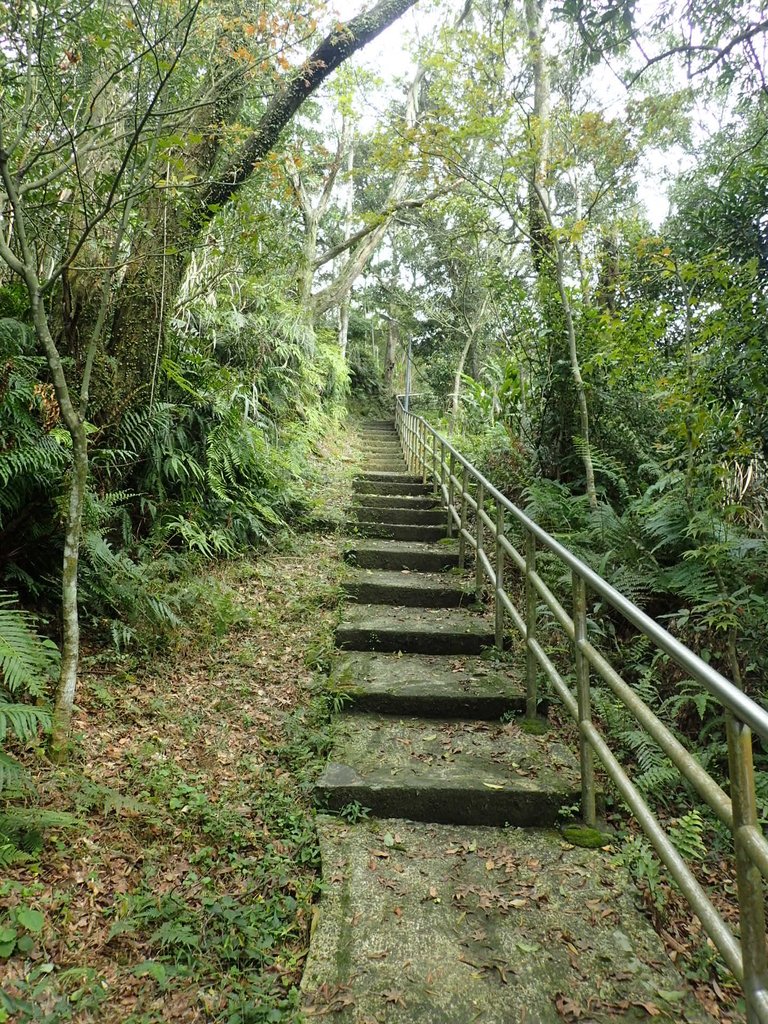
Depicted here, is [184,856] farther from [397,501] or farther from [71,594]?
[397,501]

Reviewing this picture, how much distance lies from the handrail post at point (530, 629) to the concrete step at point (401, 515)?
11.8 feet

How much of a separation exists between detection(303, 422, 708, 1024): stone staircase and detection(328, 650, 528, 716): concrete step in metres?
0.01

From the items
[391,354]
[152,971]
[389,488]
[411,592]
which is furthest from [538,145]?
[391,354]

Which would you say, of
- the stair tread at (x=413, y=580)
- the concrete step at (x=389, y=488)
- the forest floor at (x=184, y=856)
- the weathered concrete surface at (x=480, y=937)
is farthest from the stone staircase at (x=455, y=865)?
the concrete step at (x=389, y=488)

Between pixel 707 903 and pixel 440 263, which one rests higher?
pixel 440 263

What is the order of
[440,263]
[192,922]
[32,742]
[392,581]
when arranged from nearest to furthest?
[192,922]
[32,742]
[392,581]
[440,263]

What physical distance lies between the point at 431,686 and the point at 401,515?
139 inches

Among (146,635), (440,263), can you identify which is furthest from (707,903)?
(440,263)

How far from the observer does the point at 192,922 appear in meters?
2.11

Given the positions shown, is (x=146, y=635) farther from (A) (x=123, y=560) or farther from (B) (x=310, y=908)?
(B) (x=310, y=908)

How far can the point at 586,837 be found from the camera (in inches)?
99.7

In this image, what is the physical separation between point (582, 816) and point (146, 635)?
281 centimetres

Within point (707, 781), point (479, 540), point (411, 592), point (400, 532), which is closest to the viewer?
point (707, 781)

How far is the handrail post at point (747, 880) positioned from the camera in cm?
136
